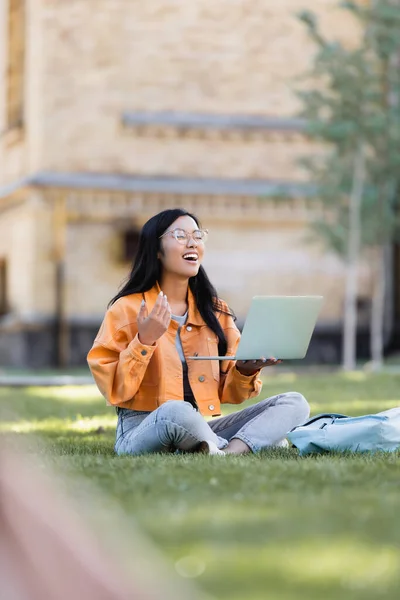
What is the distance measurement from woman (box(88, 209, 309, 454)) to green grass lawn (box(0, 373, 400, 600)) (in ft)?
0.73

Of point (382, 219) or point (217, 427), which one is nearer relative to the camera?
point (217, 427)

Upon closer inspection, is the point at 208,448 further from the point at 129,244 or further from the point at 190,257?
the point at 129,244

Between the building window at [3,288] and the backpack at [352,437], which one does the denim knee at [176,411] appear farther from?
the building window at [3,288]

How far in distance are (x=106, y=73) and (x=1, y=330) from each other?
4.78 meters

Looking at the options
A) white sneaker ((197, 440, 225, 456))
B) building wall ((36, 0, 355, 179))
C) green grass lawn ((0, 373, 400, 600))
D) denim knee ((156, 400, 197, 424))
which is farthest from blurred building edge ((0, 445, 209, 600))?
building wall ((36, 0, 355, 179))

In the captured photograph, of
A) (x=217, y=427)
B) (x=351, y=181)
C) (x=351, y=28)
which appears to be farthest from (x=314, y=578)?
(x=351, y=28)

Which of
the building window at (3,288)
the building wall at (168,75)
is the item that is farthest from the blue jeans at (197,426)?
the building window at (3,288)

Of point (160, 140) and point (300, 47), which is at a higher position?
point (300, 47)

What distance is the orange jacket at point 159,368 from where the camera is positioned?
19.4 feet

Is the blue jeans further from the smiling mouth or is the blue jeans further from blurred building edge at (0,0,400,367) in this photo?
blurred building edge at (0,0,400,367)

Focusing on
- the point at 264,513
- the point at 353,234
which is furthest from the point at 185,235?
the point at 353,234

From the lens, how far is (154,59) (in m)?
21.0

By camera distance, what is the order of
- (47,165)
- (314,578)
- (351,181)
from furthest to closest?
(47,165) → (351,181) → (314,578)

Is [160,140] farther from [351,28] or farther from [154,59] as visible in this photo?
[351,28]
